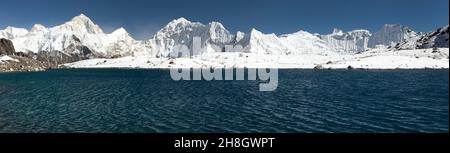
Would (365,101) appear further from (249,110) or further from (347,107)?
(249,110)

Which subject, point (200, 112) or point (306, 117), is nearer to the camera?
point (306, 117)

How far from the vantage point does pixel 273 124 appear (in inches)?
2222

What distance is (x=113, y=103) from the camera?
84188 mm
